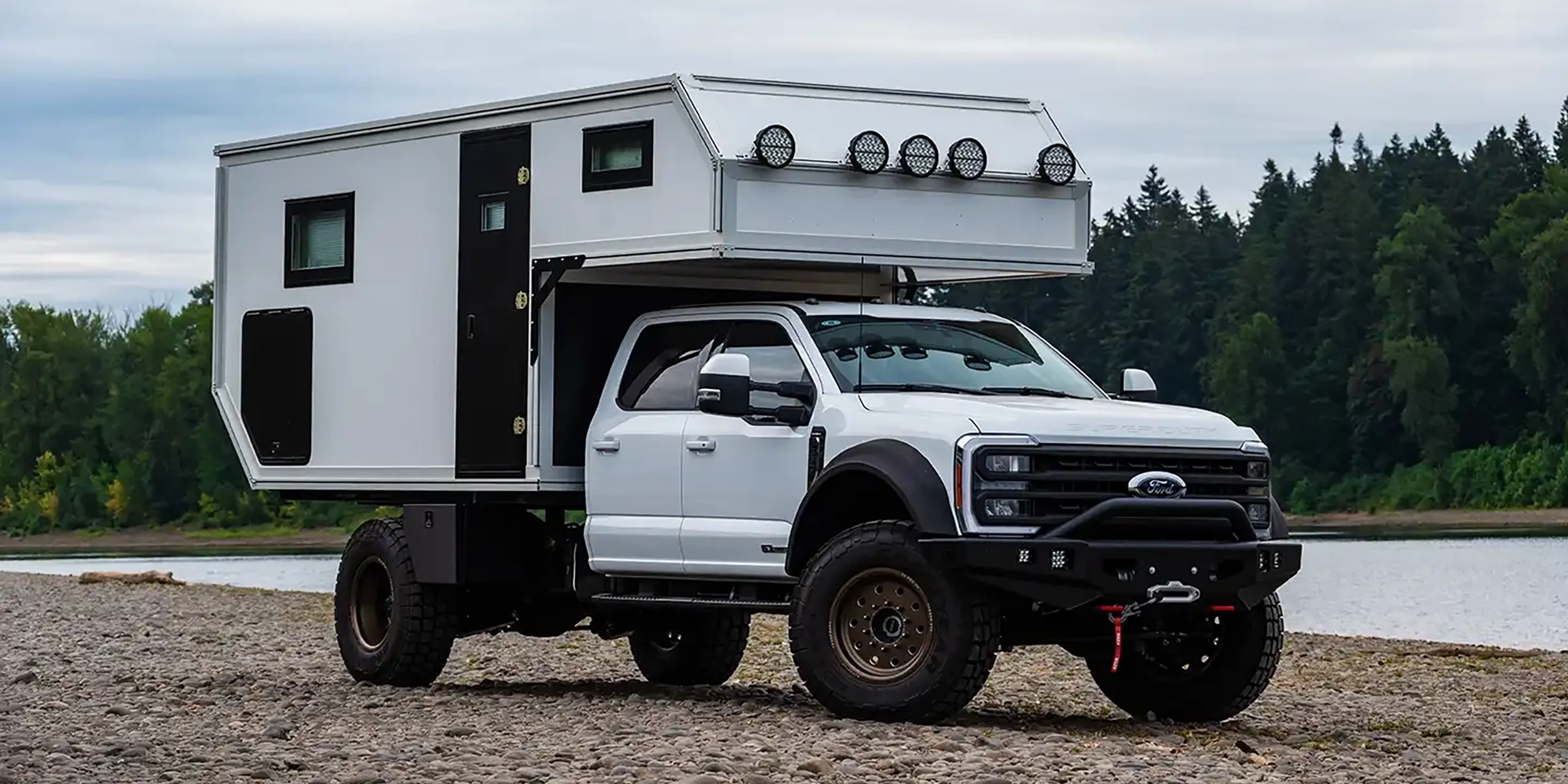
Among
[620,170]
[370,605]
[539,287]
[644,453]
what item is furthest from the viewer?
[370,605]

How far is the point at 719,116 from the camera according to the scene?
13211mm

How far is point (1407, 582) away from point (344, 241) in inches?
1081

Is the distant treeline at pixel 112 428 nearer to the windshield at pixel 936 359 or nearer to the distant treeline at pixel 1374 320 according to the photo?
the distant treeline at pixel 1374 320

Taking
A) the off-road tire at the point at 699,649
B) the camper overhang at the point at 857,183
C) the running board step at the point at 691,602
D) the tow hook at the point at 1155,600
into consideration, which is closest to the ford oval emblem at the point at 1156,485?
the tow hook at the point at 1155,600

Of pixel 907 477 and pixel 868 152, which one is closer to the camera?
pixel 907 477

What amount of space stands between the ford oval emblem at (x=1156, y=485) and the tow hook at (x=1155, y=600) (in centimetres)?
41

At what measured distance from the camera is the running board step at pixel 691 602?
13.0m

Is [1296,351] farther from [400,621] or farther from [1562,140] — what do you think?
[400,621]

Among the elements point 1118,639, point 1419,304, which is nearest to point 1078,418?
point 1118,639

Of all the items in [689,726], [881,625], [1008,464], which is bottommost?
[689,726]

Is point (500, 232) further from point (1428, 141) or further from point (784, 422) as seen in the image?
point (1428, 141)

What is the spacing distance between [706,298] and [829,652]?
10.8 feet

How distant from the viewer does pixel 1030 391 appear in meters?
13.0

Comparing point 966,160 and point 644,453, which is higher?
point 966,160
